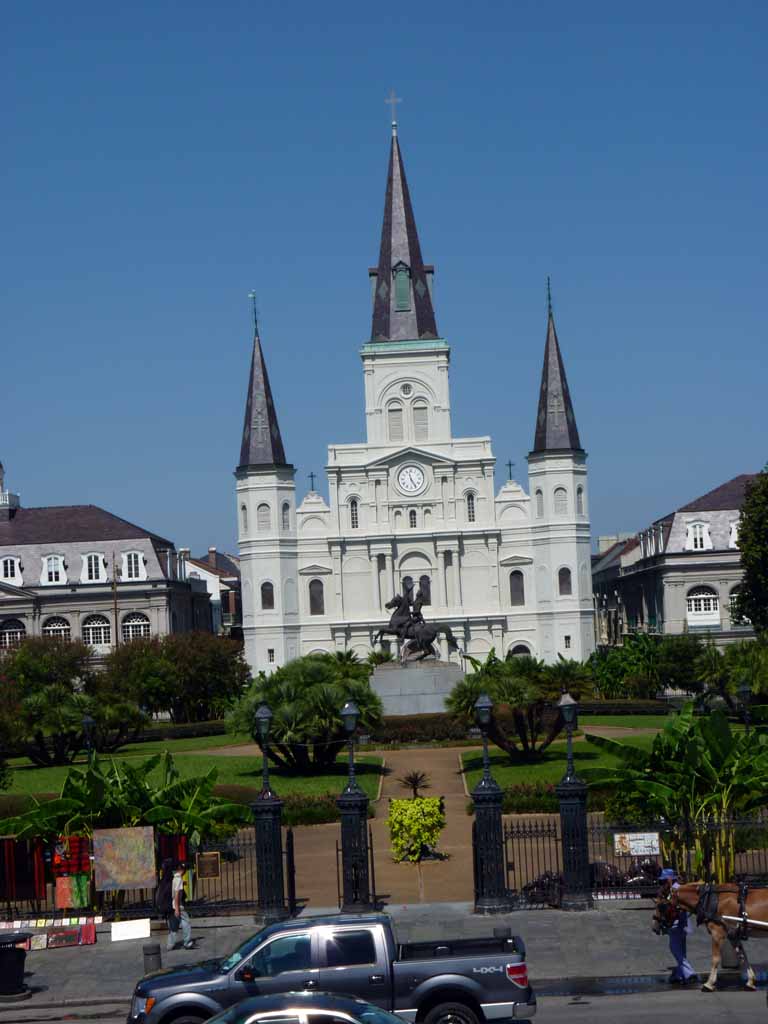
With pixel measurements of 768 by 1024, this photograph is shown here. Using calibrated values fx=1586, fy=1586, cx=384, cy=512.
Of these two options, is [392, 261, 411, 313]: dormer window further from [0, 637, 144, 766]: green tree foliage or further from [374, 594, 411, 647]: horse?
[374, 594, 411, 647]: horse

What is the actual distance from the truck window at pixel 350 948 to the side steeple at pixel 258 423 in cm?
8341

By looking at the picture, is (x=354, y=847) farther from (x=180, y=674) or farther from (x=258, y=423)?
(x=258, y=423)

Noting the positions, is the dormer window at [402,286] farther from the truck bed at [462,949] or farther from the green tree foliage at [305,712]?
the truck bed at [462,949]

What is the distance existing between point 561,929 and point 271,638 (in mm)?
75100

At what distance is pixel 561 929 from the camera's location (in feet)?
84.7

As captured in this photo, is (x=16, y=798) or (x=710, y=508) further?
(x=710, y=508)

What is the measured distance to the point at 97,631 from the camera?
102m

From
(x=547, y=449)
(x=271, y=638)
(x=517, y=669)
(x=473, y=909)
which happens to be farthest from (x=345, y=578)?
(x=473, y=909)

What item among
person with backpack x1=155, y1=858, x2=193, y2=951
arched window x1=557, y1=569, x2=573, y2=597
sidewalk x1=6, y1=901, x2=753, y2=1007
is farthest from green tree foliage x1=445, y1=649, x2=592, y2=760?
arched window x1=557, y1=569, x2=573, y2=597

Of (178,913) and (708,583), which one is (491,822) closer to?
(178,913)

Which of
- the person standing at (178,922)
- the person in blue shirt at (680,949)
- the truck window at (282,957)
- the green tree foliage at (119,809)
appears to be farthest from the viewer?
the green tree foliage at (119,809)

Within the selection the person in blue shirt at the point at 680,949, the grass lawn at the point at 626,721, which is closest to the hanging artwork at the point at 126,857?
the person in blue shirt at the point at 680,949

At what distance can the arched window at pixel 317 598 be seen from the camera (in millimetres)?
102438

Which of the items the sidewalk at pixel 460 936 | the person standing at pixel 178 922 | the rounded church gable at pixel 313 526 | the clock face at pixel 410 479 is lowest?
the sidewalk at pixel 460 936
